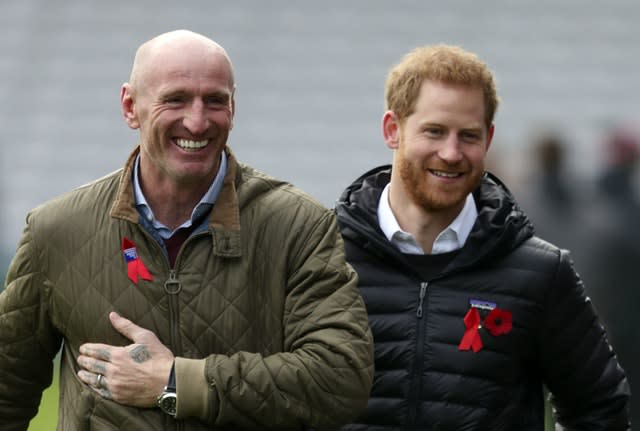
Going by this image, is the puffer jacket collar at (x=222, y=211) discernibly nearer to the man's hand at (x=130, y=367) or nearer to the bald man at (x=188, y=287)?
the bald man at (x=188, y=287)

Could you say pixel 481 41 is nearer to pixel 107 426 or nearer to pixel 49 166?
pixel 49 166

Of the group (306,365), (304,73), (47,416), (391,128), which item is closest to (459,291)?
(391,128)

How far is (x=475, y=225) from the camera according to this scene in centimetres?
446

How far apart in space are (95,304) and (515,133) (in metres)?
16.9

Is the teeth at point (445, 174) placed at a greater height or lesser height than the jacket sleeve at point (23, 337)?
greater

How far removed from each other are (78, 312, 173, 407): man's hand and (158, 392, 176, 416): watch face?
0.02m

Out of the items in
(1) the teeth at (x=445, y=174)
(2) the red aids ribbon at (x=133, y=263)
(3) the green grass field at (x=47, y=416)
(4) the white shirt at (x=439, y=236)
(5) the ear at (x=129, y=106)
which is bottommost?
(3) the green grass field at (x=47, y=416)

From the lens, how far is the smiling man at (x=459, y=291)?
425 cm

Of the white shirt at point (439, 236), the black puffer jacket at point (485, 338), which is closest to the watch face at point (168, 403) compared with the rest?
the black puffer jacket at point (485, 338)

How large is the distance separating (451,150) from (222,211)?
101cm

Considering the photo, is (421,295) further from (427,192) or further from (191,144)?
(191,144)

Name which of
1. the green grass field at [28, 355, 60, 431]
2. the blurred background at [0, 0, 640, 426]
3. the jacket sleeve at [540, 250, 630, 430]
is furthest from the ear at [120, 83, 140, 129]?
the blurred background at [0, 0, 640, 426]

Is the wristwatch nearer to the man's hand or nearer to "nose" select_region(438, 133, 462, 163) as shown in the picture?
the man's hand

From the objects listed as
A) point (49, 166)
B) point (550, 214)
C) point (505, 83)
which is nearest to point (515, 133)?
point (505, 83)
